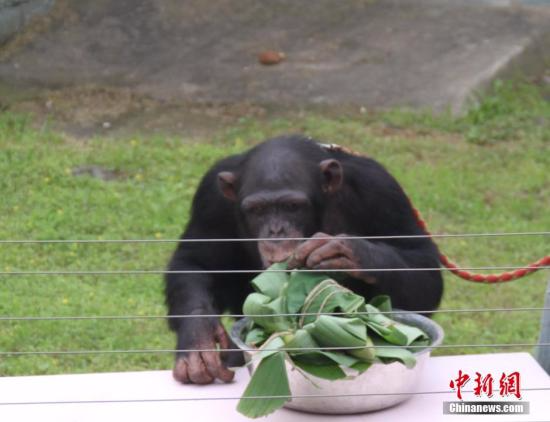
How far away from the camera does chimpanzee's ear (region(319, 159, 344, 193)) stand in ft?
14.5

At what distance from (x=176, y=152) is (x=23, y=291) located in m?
2.66

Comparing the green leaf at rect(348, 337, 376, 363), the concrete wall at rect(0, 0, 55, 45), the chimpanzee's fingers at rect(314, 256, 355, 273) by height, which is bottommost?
the concrete wall at rect(0, 0, 55, 45)

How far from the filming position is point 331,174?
14.6 ft

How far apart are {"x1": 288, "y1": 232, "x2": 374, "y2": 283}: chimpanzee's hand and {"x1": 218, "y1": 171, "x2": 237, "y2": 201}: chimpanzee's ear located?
828mm

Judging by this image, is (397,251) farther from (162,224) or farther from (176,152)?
(176,152)

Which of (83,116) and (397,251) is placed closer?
(397,251)

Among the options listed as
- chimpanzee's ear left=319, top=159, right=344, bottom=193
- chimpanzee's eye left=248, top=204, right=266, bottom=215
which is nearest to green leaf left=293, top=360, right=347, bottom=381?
chimpanzee's eye left=248, top=204, right=266, bottom=215

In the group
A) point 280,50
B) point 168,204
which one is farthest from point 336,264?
point 280,50

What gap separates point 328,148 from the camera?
15.6 ft

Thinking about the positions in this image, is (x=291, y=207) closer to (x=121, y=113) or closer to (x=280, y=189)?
(x=280, y=189)

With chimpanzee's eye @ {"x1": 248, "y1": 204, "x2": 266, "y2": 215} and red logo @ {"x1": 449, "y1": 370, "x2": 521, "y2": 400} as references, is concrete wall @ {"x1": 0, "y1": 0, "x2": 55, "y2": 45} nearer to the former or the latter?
chimpanzee's eye @ {"x1": 248, "y1": 204, "x2": 266, "y2": 215}

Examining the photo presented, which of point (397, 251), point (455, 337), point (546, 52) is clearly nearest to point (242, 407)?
point (397, 251)

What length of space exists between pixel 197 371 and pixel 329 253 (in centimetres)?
61

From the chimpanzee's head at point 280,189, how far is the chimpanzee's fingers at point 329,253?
38 centimetres
